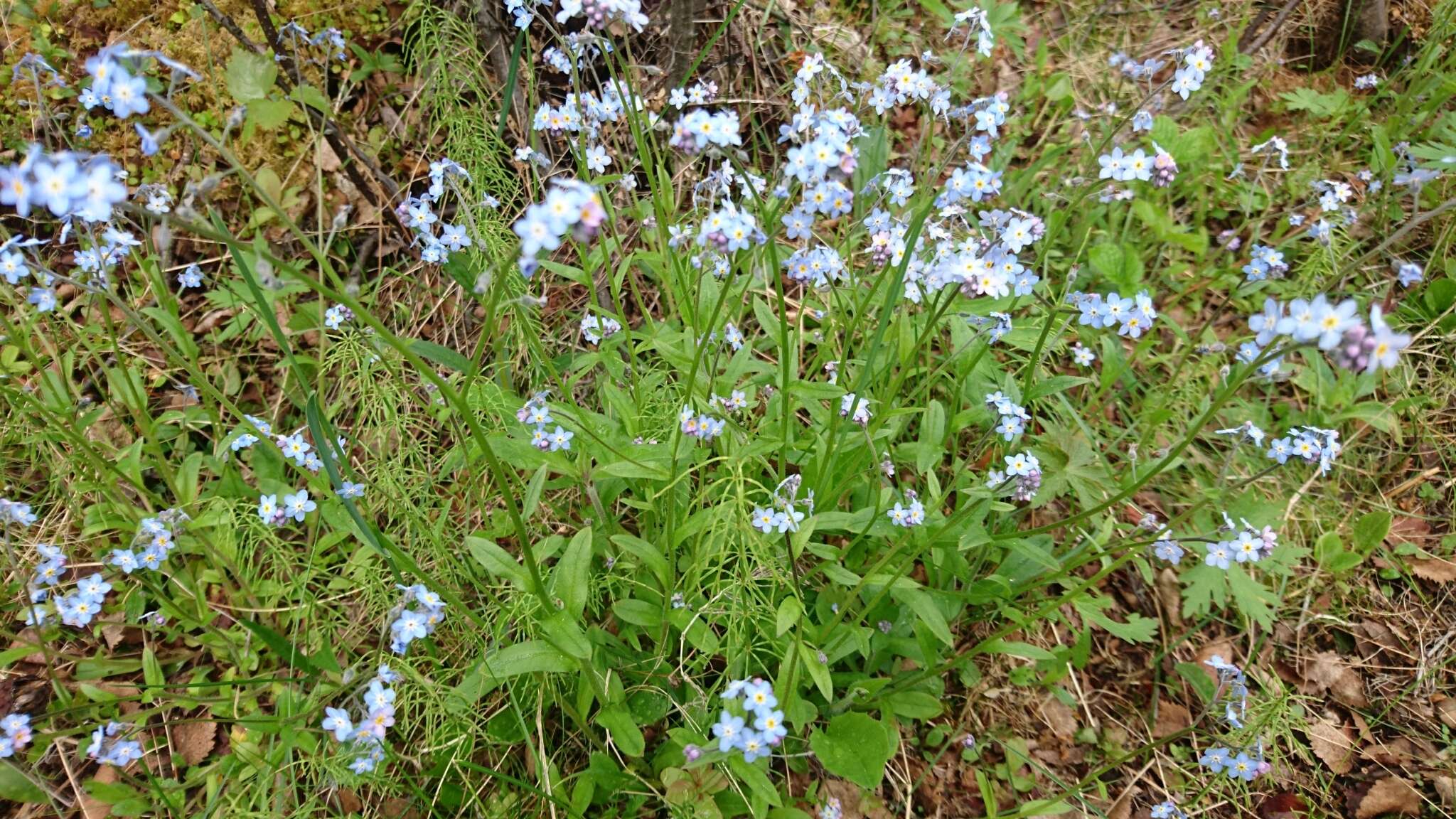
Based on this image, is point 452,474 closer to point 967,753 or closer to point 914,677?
point 914,677

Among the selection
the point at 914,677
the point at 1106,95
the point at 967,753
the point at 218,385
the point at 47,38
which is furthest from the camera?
the point at 1106,95

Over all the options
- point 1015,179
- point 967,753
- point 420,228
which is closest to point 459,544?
point 420,228

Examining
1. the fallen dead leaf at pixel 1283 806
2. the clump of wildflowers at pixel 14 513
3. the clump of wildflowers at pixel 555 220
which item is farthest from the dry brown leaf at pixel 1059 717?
the clump of wildflowers at pixel 14 513

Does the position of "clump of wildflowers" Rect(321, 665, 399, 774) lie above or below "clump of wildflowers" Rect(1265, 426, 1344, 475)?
below

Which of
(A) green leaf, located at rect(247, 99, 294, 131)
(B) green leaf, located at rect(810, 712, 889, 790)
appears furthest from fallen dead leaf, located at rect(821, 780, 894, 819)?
(A) green leaf, located at rect(247, 99, 294, 131)

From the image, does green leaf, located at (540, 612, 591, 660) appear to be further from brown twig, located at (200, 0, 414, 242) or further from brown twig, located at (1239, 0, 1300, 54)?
brown twig, located at (1239, 0, 1300, 54)

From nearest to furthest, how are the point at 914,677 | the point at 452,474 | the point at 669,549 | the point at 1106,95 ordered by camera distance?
the point at 669,549, the point at 914,677, the point at 452,474, the point at 1106,95

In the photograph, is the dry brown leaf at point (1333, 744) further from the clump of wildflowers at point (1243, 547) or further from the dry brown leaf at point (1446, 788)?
the clump of wildflowers at point (1243, 547)
